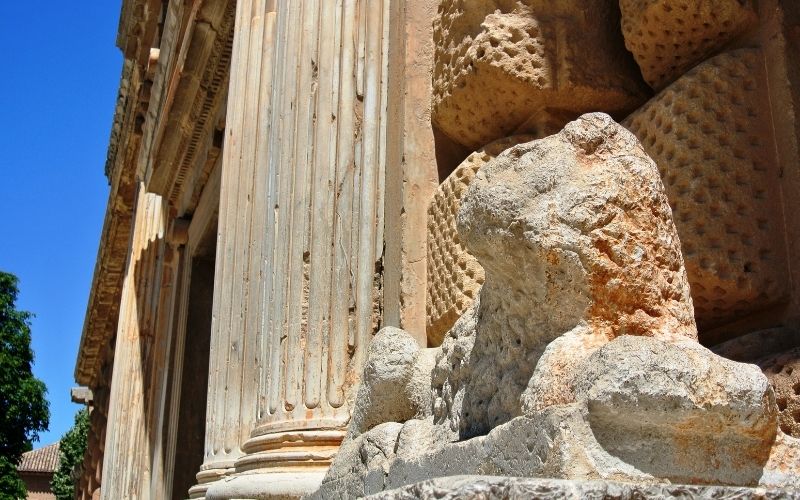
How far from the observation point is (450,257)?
11.2ft

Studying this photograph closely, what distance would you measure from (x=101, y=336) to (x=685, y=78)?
48.9ft

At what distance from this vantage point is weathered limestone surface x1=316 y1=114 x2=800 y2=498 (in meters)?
1.53

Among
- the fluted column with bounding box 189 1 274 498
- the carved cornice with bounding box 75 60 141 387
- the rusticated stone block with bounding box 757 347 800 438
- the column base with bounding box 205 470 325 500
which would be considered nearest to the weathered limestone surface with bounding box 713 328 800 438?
the rusticated stone block with bounding box 757 347 800 438

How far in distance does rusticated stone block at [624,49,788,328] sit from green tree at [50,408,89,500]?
27677 mm

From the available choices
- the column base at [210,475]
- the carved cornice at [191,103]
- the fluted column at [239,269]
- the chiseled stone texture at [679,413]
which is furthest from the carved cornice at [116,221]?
the chiseled stone texture at [679,413]

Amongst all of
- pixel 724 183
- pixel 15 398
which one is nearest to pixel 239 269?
pixel 724 183

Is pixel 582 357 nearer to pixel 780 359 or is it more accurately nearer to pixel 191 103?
pixel 780 359

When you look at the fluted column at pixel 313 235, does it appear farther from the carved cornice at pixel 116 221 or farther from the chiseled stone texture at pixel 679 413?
the carved cornice at pixel 116 221

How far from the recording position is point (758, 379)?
1591 millimetres

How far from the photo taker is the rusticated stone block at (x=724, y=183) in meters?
2.57

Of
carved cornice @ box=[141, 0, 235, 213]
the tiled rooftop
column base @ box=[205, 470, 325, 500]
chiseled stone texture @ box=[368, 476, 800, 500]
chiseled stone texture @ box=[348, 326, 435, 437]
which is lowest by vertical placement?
chiseled stone texture @ box=[368, 476, 800, 500]

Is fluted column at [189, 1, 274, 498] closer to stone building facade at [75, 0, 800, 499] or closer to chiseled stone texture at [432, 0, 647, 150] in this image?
stone building facade at [75, 0, 800, 499]

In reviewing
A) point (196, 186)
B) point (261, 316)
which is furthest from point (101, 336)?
point (261, 316)

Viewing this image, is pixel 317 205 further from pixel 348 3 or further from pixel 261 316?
pixel 348 3
